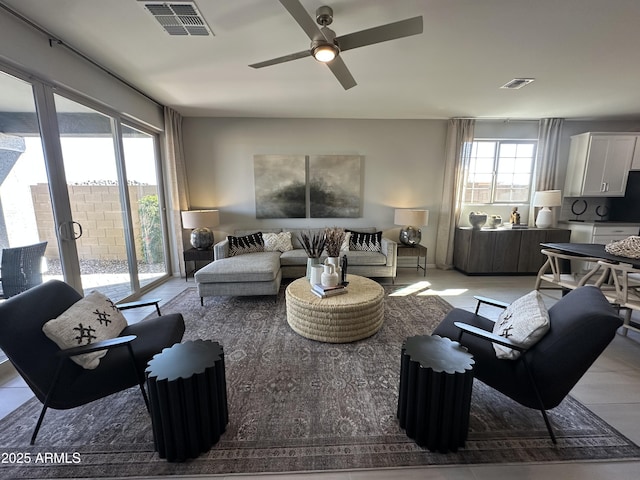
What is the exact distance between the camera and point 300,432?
1488 mm

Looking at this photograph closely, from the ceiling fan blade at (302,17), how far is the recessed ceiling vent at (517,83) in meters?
2.56

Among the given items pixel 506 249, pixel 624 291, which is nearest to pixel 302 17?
pixel 624 291

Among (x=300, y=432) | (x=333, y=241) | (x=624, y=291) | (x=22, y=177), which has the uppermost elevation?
(x=22, y=177)

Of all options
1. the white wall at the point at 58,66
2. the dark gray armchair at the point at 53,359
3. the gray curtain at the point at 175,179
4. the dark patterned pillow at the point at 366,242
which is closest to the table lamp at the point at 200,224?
the gray curtain at the point at 175,179

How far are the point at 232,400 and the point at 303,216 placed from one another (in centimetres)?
332

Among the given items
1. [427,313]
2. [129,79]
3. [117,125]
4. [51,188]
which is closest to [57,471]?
[51,188]

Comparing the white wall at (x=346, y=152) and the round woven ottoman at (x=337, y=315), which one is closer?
the round woven ottoman at (x=337, y=315)

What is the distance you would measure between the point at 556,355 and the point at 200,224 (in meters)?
4.24

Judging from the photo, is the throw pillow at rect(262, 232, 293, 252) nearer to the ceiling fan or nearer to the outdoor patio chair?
the outdoor patio chair

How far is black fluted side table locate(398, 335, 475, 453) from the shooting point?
4.24 ft

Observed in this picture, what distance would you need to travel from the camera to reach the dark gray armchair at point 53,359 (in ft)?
4.33

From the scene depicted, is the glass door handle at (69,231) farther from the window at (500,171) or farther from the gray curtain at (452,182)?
the window at (500,171)

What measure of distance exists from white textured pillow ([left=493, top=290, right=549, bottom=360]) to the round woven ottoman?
996 millimetres

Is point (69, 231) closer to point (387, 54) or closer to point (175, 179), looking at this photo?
point (175, 179)
